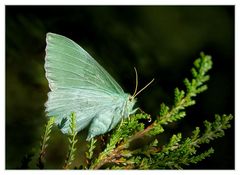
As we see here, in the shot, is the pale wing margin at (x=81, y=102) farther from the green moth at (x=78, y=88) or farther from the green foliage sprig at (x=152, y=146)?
the green foliage sprig at (x=152, y=146)

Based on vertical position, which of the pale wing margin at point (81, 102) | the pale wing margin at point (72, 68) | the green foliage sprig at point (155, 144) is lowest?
the green foliage sprig at point (155, 144)

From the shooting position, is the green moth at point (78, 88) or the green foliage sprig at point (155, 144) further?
the green moth at point (78, 88)

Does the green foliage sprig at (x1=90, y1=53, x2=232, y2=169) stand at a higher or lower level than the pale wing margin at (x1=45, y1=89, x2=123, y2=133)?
lower

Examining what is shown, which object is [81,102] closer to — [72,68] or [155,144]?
[72,68]

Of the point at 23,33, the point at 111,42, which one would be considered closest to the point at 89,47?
the point at 111,42

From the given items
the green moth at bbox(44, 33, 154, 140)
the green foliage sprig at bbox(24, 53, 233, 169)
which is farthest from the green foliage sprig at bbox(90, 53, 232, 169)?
the green moth at bbox(44, 33, 154, 140)

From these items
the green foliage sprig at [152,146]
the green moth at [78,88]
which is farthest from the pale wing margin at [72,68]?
the green foliage sprig at [152,146]

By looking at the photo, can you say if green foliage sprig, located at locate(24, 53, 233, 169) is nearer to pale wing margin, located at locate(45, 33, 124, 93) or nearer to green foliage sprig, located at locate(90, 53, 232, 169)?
green foliage sprig, located at locate(90, 53, 232, 169)

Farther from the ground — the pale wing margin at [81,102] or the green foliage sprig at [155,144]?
the pale wing margin at [81,102]

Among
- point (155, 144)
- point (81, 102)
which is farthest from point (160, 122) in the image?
point (81, 102)
